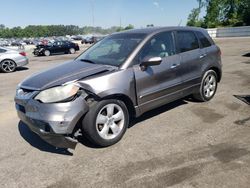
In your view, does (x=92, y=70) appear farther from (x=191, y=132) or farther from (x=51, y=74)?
(x=191, y=132)

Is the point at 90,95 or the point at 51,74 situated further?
the point at 51,74

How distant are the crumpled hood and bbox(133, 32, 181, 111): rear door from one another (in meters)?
0.57

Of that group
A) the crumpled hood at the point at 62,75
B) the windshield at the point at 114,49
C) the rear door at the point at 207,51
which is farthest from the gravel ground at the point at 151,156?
the windshield at the point at 114,49

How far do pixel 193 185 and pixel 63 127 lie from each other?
6.01 ft

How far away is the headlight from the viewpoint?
3875 millimetres

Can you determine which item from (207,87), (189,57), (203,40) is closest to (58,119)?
(189,57)

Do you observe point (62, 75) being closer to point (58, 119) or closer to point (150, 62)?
point (58, 119)

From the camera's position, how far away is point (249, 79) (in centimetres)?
860

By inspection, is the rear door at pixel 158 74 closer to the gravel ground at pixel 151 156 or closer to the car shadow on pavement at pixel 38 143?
the gravel ground at pixel 151 156

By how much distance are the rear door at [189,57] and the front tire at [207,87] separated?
0.91 feet

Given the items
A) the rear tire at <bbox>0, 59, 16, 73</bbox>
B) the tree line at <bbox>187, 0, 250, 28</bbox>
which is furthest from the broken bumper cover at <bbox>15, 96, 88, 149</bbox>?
the tree line at <bbox>187, 0, 250, 28</bbox>

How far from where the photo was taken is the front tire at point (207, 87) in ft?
20.1

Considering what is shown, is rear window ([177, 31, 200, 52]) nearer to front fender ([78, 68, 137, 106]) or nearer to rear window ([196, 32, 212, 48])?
rear window ([196, 32, 212, 48])

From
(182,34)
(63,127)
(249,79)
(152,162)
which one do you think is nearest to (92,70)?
(63,127)
